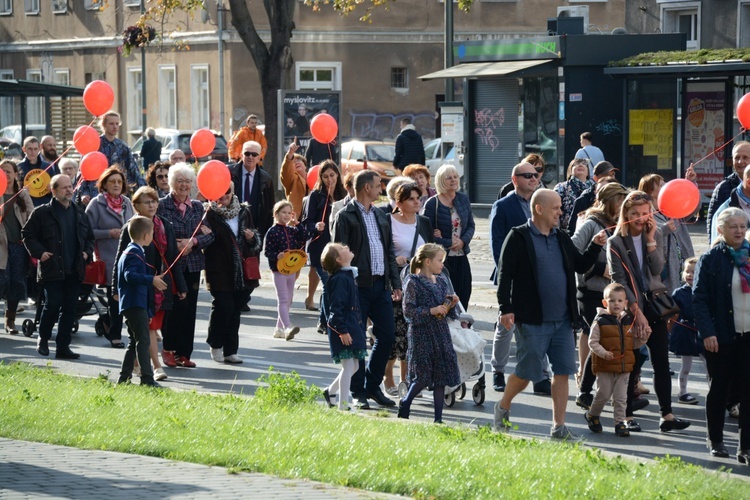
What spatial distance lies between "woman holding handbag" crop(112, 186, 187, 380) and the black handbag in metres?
4.38

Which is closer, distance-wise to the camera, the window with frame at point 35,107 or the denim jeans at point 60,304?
the denim jeans at point 60,304

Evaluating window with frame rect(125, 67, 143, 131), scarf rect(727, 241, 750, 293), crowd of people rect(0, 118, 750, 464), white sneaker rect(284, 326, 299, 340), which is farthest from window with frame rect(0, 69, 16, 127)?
scarf rect(727, 241, 750, 293)

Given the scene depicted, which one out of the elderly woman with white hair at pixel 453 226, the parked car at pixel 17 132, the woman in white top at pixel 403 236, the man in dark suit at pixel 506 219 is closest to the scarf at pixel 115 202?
the elderly woman with white hair at pixel 453 226

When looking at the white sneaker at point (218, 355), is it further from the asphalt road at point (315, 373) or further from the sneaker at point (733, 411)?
the sneaker at point (733, 411)

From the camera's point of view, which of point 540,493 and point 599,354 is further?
point 599,354

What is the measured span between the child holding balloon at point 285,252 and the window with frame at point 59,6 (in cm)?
4371

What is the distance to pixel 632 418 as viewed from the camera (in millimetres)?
10250

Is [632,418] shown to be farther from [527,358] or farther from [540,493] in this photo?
[540,493]

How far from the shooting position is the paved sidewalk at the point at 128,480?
7207 millimetres

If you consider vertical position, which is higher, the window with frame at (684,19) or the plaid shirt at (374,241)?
the window with frame at (684,19)

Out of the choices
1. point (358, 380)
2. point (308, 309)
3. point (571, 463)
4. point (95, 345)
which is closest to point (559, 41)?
point (308, 309)

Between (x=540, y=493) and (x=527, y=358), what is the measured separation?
255 cm

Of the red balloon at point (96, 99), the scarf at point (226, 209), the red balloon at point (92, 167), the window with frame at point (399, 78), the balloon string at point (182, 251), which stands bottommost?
the balloon string at point (182, 251)

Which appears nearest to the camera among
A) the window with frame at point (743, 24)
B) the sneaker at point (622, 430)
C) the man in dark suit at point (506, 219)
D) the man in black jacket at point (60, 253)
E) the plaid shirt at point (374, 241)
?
the sneaker at point (622, 430)
